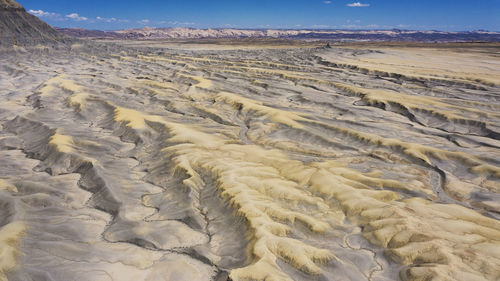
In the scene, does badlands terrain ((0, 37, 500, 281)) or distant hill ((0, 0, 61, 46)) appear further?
distant hill ((0, 0, 61, 46))

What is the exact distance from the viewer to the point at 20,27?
58.6 metres

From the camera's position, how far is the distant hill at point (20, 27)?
179ft

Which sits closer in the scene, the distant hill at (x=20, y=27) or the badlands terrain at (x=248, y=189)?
the badlands terrain at (x=248, y=189)

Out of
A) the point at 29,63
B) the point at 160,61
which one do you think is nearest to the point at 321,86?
the point at 160,61

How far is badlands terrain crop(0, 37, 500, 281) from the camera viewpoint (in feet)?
23.7

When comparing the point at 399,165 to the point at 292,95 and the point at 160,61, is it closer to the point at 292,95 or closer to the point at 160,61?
the point at 292,95

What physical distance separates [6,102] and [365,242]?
23.9 meters

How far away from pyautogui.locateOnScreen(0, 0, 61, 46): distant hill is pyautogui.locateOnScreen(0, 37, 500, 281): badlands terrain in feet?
131

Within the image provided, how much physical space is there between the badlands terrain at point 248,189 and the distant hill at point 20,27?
131 ft

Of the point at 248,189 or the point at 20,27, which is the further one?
the point at 20,27

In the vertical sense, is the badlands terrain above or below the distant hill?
below

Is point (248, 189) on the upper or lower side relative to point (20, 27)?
lower

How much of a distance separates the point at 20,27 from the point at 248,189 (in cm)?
6515

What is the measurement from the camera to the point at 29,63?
41.4 m
